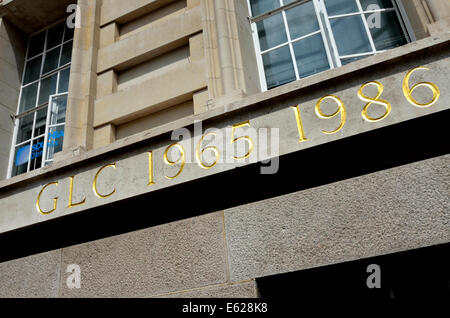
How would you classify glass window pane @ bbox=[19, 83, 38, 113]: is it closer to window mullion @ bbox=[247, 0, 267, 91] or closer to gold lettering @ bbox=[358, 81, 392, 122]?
window mullion @ bbox=[247, 0, 267, 91]

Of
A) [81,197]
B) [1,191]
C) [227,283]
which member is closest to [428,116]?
[227,283]

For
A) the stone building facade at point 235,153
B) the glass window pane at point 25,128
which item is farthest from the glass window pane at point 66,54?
the stone building facade at point 235,153

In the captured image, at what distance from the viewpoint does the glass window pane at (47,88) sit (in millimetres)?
8836

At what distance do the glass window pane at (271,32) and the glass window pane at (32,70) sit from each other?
5.68 meters

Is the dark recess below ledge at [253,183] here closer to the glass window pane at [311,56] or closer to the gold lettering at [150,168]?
the gold lettering at [150,168]

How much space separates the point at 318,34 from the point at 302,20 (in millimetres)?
526

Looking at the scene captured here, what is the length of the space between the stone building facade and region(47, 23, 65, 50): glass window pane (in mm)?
2124

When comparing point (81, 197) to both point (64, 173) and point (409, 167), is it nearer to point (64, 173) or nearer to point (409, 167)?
point (64, 173)

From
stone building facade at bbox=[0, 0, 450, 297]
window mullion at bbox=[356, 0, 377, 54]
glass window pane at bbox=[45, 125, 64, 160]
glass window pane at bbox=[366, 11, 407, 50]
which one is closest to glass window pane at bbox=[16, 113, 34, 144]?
glass window pane at bbox=[45, 125, 64, 160]

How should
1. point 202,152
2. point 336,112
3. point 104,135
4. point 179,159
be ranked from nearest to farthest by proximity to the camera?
point 336,112
point 202,152
point 179,159
point 104,135

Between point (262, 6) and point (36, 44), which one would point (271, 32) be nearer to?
point (262, 6)

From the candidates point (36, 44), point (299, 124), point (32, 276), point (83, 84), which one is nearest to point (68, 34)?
point (36, 44)

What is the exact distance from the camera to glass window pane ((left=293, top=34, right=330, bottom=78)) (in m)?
6.12

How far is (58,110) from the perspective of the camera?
8.40 m
